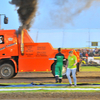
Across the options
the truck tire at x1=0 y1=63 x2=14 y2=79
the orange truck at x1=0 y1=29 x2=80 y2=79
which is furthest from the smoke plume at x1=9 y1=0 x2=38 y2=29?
the truck tire at x1=0 y1=63 x2=14 y2=79

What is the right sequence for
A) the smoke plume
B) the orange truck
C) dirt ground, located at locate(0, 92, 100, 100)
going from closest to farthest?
dirt ground, located at locate(0, 92, 100, 100) < the orange truck < the smoke plume

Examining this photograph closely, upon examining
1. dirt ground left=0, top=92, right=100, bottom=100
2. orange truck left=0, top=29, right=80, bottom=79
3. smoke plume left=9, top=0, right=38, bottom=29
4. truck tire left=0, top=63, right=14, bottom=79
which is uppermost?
smoke plume left=9, top=0, right=38, bottom=29

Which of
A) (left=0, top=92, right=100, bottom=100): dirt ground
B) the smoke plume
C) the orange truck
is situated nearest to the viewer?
(left=0, top=92, right=100, bottom=100): dirt ground

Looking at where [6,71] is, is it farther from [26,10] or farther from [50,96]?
[50,96]

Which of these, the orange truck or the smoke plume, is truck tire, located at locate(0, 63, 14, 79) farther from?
the smoke plume

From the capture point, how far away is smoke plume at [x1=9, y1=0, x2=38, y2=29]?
12.2 metres

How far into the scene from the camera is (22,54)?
11523mm

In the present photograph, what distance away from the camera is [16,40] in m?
11.6

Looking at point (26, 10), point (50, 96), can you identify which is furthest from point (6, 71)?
point (50, 96)

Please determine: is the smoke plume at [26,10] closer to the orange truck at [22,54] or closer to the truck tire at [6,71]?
the orange truck at [22,54]

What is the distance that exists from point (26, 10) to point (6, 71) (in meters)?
4.12

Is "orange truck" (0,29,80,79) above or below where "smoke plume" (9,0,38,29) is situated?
below

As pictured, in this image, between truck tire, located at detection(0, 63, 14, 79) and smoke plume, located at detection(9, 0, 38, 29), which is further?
smoke plume, located at detection(9, 0, 38, 29)

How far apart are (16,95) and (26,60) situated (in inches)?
199
